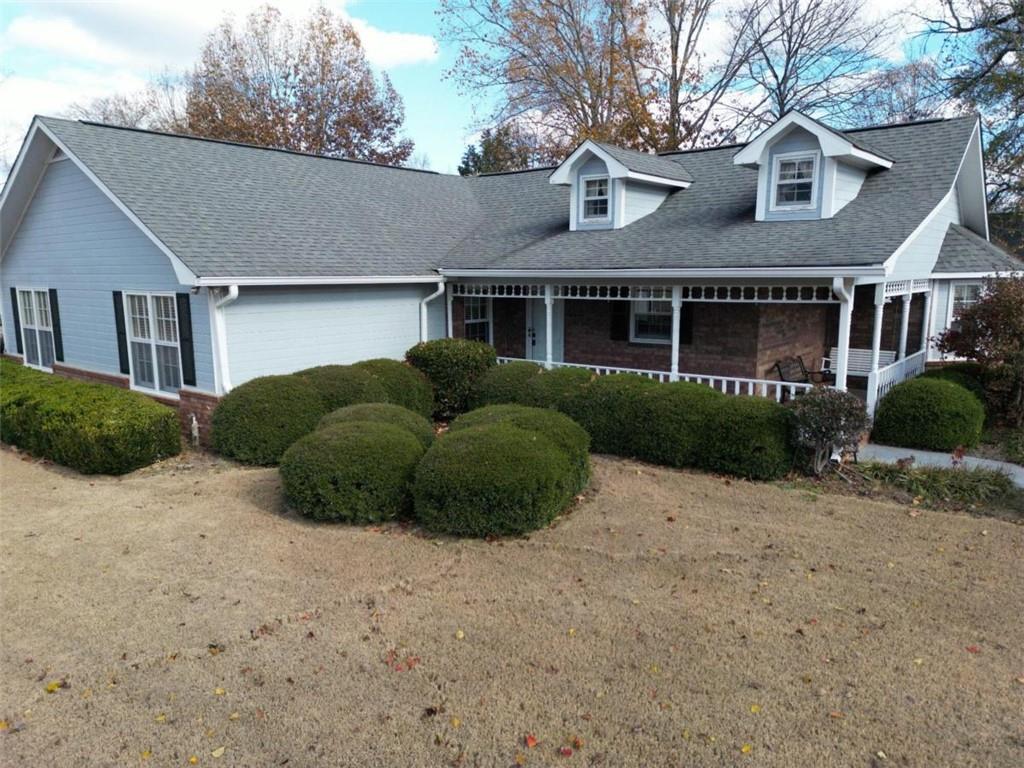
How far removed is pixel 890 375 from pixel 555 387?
583 centimetres

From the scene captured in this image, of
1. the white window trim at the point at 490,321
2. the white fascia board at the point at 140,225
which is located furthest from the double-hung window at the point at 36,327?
the white window trim at the point at 490,321

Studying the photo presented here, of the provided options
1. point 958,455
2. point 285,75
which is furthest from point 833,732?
point 285,75

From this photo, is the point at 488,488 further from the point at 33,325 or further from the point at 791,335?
the point at 33,325

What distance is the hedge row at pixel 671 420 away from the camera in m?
9.92

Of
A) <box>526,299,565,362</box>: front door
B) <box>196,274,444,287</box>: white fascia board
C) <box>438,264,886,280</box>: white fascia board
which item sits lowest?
<box>526,299,565,362</box>: front door

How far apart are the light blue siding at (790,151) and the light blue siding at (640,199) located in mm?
2863

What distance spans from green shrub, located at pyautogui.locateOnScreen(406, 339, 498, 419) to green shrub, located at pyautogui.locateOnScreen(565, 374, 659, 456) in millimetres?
2794

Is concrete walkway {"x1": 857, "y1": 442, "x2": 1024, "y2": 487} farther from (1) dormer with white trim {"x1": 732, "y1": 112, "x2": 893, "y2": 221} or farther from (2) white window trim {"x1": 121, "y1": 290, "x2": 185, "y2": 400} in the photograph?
(2) white window trim {"x1": 121, "y1": 290, "x2": 185, "y2": 400}

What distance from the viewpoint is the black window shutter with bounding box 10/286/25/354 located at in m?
17.4

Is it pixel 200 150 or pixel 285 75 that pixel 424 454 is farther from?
pixel 285 75

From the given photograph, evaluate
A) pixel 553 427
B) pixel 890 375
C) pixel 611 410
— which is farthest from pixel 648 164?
pixel 553 427

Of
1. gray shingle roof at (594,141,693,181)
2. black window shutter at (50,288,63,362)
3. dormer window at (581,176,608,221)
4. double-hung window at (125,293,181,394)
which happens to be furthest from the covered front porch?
black window shutter at (50,288,63,362)

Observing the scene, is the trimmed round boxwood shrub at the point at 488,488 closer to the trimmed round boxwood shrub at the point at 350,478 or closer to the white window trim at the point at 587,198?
the trimmed round boxwood shrub at the point at 350,478

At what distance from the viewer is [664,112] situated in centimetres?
3005
